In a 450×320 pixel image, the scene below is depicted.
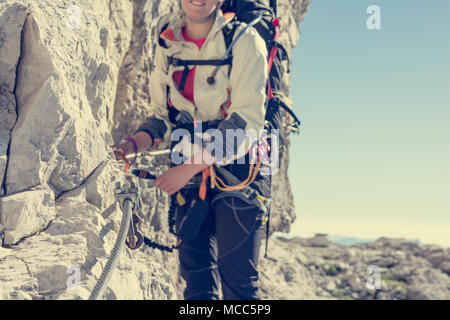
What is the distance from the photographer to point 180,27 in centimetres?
409

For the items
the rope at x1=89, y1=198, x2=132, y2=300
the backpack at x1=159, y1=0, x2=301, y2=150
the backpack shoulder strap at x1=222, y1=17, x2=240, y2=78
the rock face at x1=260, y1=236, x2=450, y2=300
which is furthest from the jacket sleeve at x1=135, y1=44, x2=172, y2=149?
the rock face at x1=260, y1=236, x2=450, y2=300

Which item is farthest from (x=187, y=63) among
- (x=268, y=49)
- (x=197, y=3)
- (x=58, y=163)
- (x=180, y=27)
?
(x=58, y=163)

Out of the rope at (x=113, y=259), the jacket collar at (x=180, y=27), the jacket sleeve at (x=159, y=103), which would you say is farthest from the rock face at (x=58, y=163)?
the jacket collar at (x=180, y=27)

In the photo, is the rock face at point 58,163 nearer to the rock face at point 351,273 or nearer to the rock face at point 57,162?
the rock face at point 57,162

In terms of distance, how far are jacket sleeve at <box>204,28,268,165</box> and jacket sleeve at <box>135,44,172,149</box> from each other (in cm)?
85

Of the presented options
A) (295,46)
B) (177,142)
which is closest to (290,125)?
(177,142)

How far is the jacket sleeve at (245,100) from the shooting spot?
3.53 meters

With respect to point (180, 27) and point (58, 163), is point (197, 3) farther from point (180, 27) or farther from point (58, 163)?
point (58, 163)

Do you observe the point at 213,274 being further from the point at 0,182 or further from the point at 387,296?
the point at 387,296

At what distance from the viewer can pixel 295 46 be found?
1091 cm

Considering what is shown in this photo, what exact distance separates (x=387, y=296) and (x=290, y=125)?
8.06 m

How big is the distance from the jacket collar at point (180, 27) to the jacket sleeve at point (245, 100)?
0.25 metres

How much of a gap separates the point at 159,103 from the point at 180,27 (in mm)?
832

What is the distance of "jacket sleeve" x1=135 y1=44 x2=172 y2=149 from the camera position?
427 centimetres
